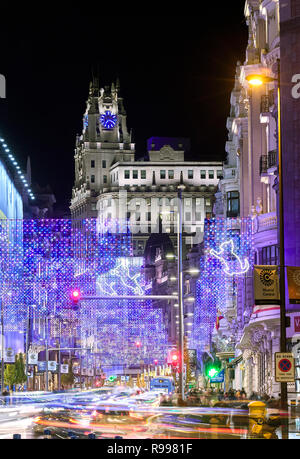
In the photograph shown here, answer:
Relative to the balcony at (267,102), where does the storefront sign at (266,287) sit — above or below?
below

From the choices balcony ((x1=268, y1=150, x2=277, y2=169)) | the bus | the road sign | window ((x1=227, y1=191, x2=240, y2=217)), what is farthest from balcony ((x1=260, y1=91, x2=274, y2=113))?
the bus

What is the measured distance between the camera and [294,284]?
25.3 m

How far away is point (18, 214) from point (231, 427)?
115m

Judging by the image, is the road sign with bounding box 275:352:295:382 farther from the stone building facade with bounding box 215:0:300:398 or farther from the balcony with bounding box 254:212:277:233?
the balcony with bounding box 254:212:277:233

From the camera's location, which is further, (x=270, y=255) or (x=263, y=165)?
(x=263, y=165)

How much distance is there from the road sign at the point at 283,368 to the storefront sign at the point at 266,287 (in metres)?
1.54

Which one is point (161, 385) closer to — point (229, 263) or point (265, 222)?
point (229, 263)

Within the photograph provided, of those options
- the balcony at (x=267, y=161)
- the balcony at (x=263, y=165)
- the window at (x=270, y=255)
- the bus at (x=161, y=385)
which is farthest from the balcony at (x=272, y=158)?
the bus at (x=161, y=385)

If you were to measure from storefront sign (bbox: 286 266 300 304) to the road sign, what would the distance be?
2034 mm

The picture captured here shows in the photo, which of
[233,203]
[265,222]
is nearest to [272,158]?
[265,222]

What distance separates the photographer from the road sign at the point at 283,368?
921 inches

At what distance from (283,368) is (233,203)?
48.6 m

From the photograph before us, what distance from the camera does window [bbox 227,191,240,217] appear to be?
7038 centimetres

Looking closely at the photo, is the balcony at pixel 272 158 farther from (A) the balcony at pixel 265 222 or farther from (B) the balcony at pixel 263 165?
(A) the balcony at pixel 265 222
